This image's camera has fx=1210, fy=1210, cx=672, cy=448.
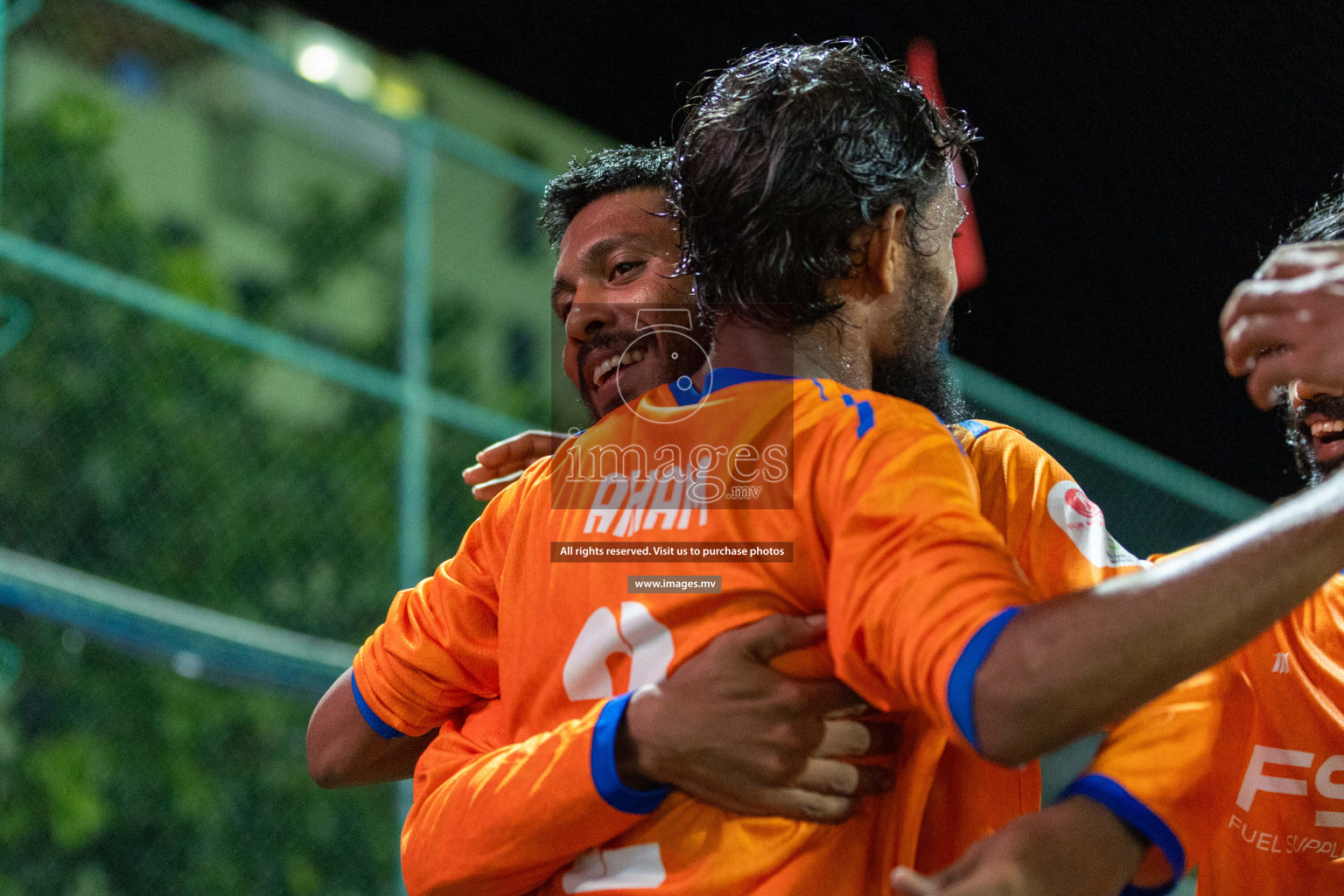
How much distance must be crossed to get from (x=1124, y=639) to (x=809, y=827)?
0.39 metres

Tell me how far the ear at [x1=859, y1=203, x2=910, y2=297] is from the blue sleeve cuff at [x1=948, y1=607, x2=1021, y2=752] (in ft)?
1.75

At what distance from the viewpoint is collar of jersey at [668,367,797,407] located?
140 centimetres

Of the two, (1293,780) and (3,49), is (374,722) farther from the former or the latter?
(3,49)

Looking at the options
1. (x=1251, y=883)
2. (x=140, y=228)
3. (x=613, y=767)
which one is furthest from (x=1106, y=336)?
(x=613, y=767)

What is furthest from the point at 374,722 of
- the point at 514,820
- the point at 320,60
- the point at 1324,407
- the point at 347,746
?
the point at 320,60

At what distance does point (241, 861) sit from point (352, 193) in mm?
3947

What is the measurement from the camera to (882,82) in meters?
1.50

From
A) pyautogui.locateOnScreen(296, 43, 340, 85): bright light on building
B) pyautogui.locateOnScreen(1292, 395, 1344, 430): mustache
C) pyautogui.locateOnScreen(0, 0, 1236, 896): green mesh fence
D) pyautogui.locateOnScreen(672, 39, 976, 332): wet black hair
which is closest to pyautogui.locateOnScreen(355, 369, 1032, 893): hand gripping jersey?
pyautogui.locateOnScreen(672, 39, 976, 332): wet black hair

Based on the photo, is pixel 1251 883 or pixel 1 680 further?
pixel 1 680

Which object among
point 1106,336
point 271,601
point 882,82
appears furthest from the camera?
point 1106,336

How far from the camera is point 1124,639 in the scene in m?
1.00

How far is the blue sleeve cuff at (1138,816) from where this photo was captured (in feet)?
3.61

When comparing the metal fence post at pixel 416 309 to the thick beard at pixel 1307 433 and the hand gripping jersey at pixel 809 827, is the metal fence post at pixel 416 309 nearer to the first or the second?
the thick beard at pixel 1307 433

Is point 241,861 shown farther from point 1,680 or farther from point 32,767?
point 1,680
